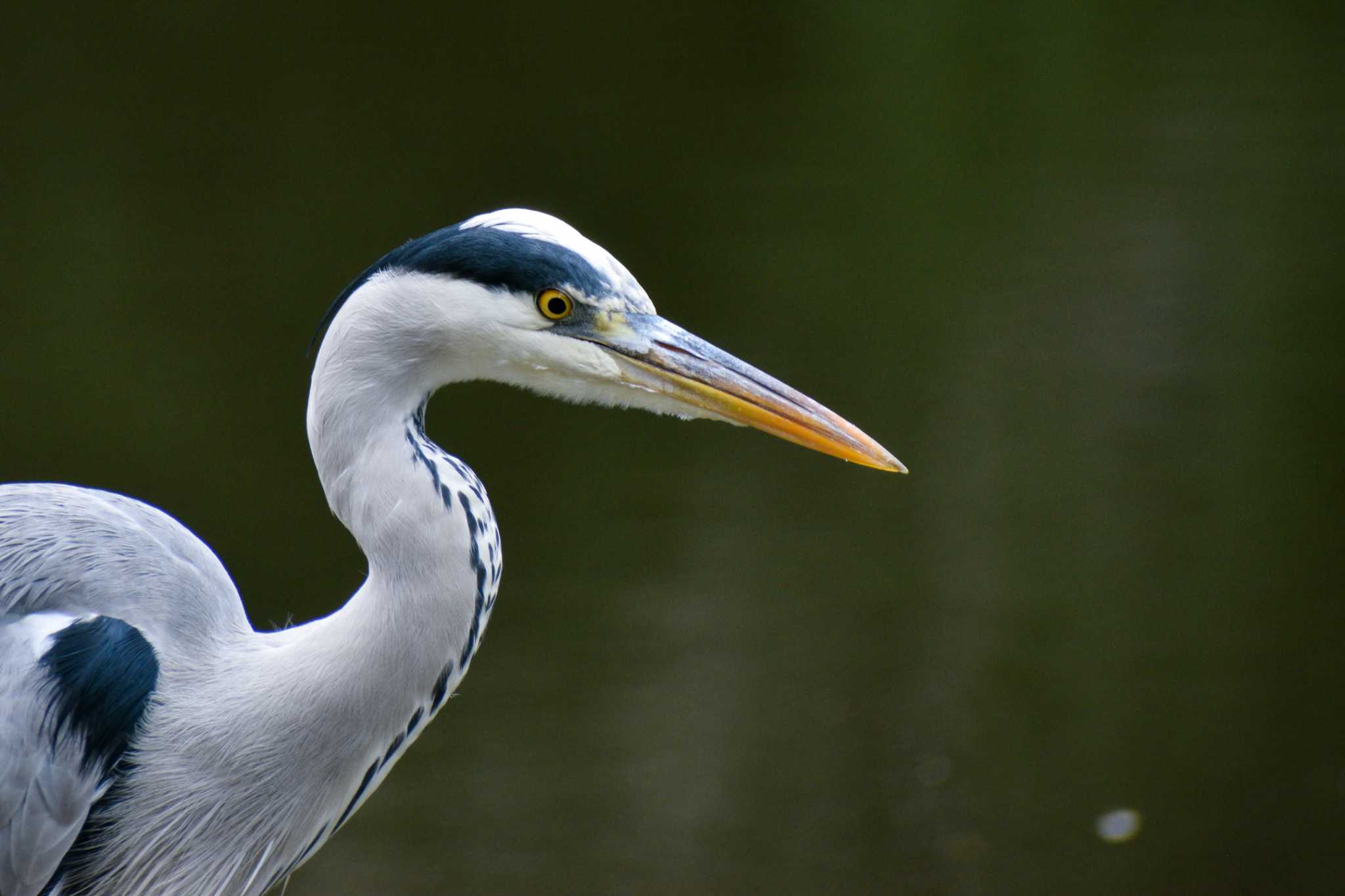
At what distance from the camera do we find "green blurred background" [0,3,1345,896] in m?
4.82

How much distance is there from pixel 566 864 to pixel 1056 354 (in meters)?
3.83

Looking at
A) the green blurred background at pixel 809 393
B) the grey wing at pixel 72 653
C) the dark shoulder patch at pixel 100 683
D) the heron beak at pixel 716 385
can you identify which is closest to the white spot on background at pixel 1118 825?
the green blurred background at pixel 809 393

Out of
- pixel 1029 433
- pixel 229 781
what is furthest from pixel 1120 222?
pixel 229 781

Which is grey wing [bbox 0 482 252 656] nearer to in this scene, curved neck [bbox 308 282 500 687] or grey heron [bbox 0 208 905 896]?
grey heron [bbox 0 208 905 896]

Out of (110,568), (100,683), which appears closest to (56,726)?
(100,683)

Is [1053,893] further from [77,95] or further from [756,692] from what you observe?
[77,95]

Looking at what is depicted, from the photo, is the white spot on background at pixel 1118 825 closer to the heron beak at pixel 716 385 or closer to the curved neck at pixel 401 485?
the heron beak at pixel 716 385

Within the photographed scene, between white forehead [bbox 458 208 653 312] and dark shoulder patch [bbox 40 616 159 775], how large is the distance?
847 millimetres

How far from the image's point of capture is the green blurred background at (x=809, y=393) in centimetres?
482

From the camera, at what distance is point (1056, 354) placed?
7.34 m

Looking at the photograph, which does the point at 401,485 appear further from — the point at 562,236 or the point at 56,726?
the point at 56,726

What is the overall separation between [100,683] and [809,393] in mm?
4599

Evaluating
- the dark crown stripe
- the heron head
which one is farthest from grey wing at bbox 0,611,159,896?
the dark crown stripe

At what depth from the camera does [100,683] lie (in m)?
2.43
